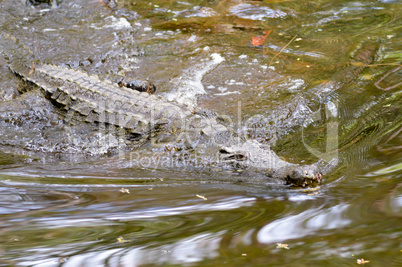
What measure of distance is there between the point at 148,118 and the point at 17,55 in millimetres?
A: 3190

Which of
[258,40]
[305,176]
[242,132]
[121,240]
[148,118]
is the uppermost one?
[258,40]

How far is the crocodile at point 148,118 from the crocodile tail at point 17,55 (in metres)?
0.08

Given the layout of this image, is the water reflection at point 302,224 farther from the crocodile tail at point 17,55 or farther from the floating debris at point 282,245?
the crocodile tail at point 17,55

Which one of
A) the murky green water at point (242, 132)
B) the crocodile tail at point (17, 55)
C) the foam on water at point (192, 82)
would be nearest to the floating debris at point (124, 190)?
the murky green water at point (242, 132)

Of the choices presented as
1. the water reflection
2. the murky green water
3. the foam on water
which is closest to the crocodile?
the murky green water

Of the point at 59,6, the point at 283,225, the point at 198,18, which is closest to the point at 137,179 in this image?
the point at 283,225

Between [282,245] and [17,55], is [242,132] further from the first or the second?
[17,55]

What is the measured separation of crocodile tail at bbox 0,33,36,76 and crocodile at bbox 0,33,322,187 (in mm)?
77

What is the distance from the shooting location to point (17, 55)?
5934 mm

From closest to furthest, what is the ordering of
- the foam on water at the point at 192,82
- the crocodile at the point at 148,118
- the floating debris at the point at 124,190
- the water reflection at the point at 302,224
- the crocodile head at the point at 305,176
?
the water reflection at the point at 302,224 < the crocodile head at the point at 305,176 < the floating debris at the point at 124,190 < the crocodile at the point at 148,118 < the foam on water at the point at 192,82

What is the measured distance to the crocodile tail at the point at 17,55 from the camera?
554 cm

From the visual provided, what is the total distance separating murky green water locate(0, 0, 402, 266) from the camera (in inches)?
80.4

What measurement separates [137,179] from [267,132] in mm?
1619

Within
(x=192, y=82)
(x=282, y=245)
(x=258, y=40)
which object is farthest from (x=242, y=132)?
(x=258, y=40)
